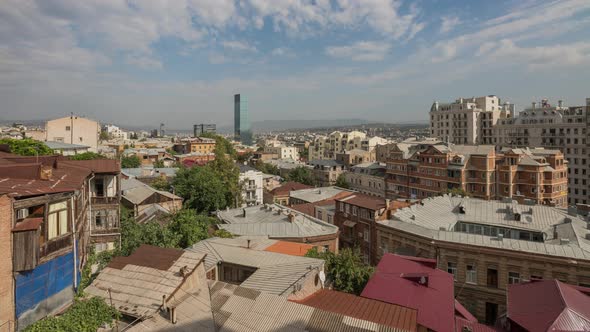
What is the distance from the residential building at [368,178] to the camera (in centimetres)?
7206

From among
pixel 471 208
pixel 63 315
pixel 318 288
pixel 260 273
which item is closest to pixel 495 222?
pixel 471 208

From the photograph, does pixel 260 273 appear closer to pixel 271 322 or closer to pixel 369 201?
pixel 271 322

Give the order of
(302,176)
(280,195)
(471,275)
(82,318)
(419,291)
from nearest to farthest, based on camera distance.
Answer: (82,318) < (419,291) < (471,275) < (280,195) < (302,176)

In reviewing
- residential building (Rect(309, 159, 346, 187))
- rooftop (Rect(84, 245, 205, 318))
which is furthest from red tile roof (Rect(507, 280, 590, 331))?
residential building (Rect(309, 159, 346, 187))

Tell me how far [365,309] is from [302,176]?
67640 millimetres

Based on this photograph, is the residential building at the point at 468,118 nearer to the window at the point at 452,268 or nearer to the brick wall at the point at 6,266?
the window at the point at 452,268

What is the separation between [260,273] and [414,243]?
15.3 m

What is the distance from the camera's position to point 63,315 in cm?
1136

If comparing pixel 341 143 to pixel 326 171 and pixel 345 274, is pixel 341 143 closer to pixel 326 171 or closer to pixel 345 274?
pixel 326 171

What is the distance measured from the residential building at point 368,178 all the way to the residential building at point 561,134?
113 feet

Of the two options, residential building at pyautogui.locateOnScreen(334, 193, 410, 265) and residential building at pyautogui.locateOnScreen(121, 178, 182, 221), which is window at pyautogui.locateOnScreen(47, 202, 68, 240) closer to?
residential building at pyautogui.locateOnScreen(121, 178, 182, 221)

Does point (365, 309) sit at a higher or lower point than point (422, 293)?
A: higher

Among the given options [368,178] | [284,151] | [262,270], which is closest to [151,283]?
[262,270]

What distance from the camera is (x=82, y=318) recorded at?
37.1 feet
